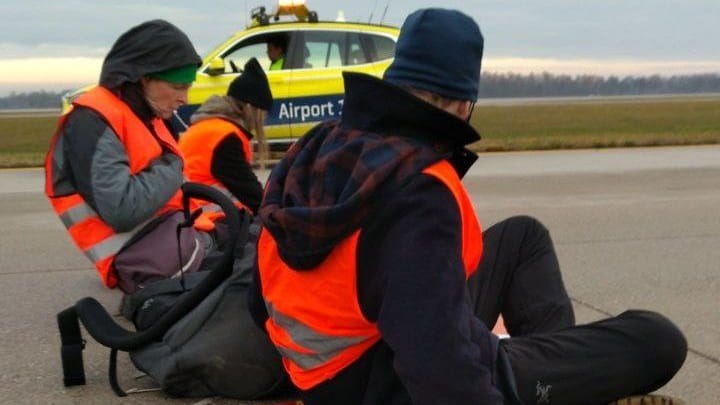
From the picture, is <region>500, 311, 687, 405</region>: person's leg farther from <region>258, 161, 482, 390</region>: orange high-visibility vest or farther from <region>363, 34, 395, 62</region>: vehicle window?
<region>363, 34, 395, 62</region>: vehicle window

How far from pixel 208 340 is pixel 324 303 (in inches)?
46.7

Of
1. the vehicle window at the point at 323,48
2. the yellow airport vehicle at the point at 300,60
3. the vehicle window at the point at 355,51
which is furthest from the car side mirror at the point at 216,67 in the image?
the vehicle window at the point at 355,51

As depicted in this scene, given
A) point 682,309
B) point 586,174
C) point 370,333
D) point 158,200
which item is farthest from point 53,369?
point 586,174

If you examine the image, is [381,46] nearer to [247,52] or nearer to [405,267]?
[247,52]

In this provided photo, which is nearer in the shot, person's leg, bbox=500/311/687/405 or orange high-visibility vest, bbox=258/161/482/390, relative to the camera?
orange high-visibility vest, bbox=258/161/482/390

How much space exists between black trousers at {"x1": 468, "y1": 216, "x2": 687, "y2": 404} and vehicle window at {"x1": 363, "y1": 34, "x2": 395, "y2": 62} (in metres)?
10.8

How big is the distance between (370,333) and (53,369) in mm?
2253

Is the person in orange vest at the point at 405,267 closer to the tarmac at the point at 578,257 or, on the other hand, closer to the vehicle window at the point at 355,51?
the tarmac at the point at 578,257

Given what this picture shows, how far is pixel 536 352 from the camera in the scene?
2617mm

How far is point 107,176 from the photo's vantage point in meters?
4.02

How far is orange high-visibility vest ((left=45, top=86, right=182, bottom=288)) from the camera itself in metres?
4.11

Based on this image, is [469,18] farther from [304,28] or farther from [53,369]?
[304,28]

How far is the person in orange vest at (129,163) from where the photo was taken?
13.3 ft

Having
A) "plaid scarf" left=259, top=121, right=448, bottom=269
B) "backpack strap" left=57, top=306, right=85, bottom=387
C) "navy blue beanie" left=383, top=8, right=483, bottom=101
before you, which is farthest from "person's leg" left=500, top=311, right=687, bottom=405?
"backpack strap" left=57, top=306, right=85, bottom=387
